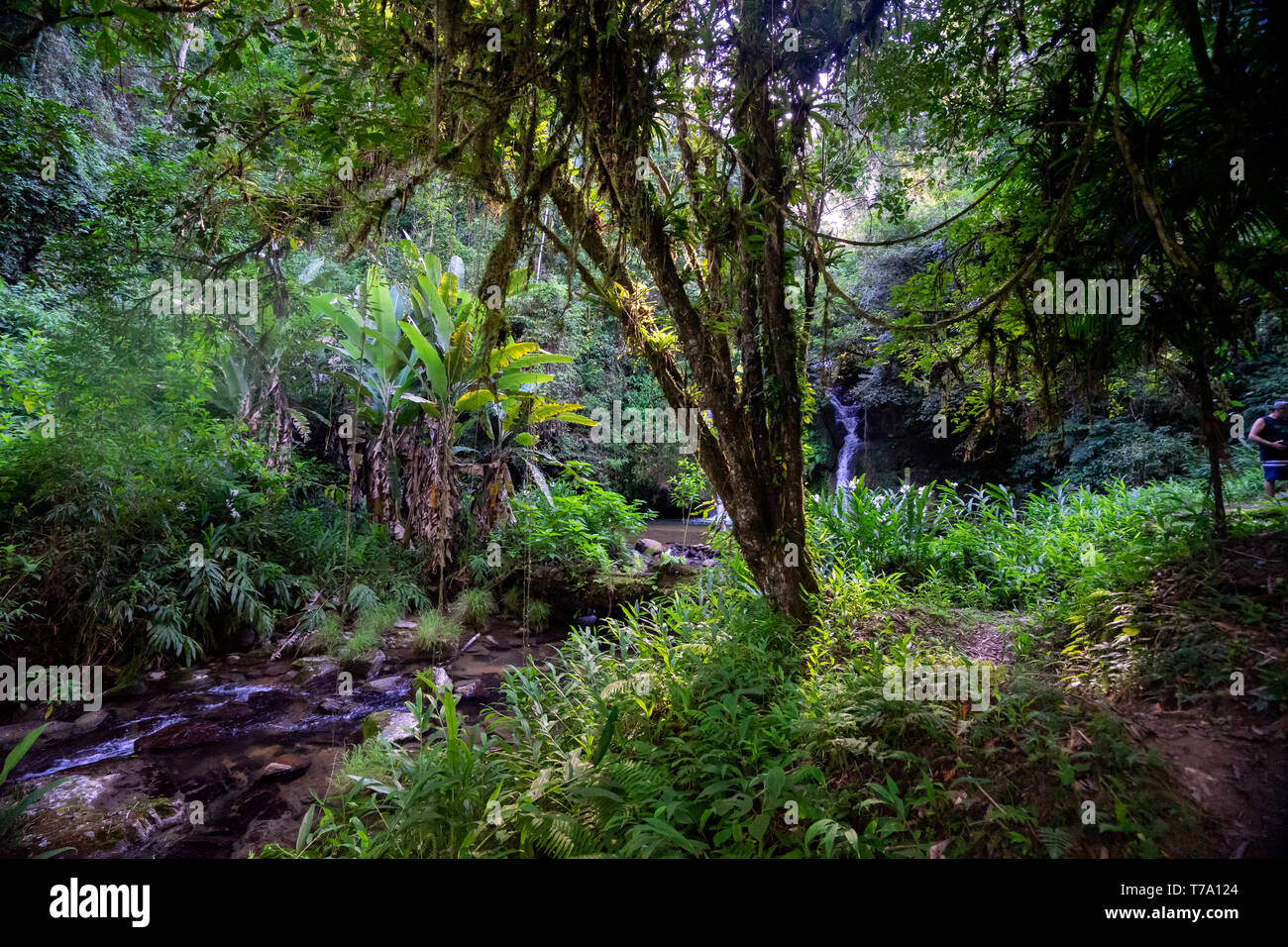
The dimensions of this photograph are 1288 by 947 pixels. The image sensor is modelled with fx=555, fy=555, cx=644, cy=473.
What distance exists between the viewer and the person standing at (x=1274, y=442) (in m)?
4.93

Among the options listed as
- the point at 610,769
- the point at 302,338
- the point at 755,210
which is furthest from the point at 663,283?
the point at 302,338

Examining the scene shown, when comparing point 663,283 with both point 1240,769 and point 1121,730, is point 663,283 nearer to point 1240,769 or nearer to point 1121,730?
point 1121,730

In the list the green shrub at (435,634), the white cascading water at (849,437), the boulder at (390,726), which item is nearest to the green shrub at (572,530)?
the green shrub at (435,634)

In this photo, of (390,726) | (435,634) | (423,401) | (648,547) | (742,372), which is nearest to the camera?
(742,372)

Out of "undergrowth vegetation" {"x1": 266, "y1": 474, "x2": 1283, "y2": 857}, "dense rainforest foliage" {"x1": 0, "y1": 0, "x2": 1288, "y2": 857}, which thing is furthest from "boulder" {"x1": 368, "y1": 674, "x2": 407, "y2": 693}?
"undergrowth vegetation" {"x1": 266, "y1": 474, "x2": 1283, "y2": 857}

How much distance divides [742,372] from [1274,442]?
17.5 feet

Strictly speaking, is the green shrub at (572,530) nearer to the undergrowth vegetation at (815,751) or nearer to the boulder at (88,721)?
the undergrowth vegetation at (815,751)

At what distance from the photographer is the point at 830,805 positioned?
2020 mm

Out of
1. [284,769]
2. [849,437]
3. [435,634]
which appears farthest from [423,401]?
[849,437]

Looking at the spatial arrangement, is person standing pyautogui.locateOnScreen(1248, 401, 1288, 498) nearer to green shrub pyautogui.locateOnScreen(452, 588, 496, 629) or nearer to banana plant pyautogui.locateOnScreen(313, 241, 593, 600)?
banana plant pyautogui.locateOnScreen(313, 241, 593, 600)

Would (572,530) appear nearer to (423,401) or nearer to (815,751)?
(423,401)

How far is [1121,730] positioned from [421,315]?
6.86 metres

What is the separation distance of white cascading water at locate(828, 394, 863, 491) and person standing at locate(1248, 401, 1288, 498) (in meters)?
6.62

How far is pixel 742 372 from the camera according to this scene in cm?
333
